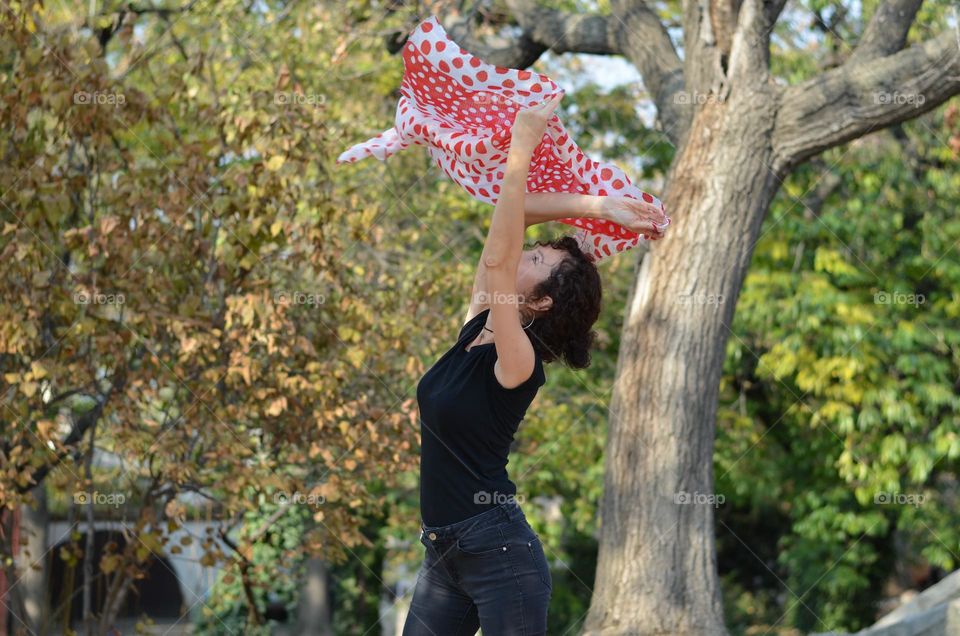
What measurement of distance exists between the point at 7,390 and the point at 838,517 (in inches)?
309

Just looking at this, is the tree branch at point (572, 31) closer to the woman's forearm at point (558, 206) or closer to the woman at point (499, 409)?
the woman's forearm at point (558, 206)

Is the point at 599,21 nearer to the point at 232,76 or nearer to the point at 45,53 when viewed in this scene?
the point at 45,53

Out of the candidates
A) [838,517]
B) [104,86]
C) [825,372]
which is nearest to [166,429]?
[104,86]

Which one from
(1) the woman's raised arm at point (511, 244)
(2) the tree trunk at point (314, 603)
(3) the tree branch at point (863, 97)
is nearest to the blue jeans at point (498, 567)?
(1) the woman's raised arm at point (511, 244)

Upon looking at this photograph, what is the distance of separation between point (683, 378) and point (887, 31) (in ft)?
6.72

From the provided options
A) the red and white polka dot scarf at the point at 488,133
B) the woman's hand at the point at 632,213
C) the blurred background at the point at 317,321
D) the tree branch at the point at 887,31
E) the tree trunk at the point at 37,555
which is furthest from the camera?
the tree trunk at the point at 37,555

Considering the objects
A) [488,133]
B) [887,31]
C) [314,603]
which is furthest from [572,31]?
[314,603]

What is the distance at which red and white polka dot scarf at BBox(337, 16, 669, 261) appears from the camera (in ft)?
9.34

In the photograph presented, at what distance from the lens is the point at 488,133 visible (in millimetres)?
2885

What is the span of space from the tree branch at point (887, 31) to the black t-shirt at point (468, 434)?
3884 millimetres

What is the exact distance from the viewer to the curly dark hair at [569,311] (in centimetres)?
254

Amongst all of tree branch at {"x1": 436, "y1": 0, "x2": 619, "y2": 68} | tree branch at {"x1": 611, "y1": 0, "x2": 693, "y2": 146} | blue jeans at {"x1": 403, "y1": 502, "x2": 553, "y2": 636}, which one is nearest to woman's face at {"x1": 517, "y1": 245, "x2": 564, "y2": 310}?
blue jeans at {"x1": 403, "y1": 502, "x2": 553, "y2": 636}

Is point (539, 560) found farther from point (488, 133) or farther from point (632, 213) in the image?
point (488, 133)

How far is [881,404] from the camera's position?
31.6ft
